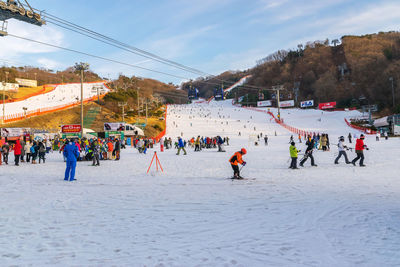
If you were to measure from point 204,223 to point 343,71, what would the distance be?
12712cm

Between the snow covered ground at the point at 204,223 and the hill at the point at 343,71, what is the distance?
6516cm

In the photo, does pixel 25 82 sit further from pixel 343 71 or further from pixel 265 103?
pixel 343 71

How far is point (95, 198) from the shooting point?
7500mm

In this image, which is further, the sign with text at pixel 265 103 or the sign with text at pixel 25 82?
the sign with text at pixel 265 103

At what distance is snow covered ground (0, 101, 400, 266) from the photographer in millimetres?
3842

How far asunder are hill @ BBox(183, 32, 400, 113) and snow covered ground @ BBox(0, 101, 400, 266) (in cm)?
6516

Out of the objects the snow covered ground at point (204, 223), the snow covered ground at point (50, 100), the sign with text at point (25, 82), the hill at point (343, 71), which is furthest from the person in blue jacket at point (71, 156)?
the sign with text at point (25, 82)

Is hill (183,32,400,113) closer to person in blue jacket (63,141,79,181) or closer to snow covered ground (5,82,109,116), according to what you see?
person in blue jacket (63,141,79,181)

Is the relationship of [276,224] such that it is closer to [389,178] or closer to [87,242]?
[87,242]

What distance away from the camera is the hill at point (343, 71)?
83688mm

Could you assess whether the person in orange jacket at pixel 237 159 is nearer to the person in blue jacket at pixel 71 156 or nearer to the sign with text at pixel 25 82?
the person in blue jacket at pixel 71 156

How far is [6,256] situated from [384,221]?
20.3 feet

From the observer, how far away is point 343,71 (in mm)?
115000

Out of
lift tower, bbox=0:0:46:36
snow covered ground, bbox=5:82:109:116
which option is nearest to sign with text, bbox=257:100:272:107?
snow covered ground, bbox=5:82:109:116
